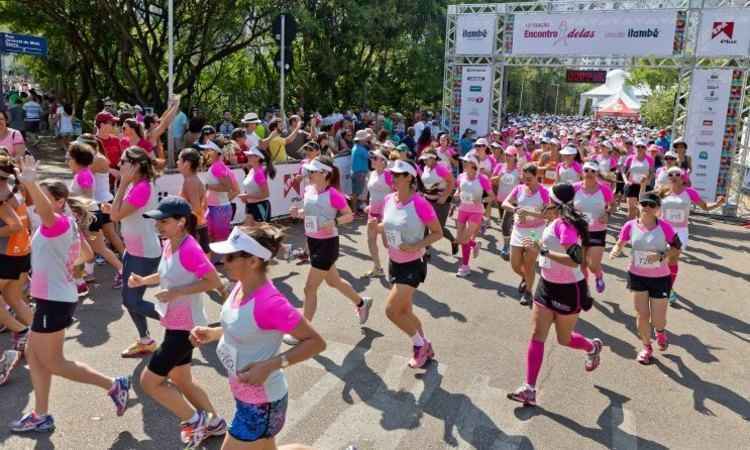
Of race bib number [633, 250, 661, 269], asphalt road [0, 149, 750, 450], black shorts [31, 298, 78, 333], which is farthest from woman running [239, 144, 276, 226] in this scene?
race bib number [633, 250, 661, 269]

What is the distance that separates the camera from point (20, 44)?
1501cm

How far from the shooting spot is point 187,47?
67.8ft

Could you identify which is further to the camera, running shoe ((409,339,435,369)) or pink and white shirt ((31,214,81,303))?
running shoe ((409,339,435,369))

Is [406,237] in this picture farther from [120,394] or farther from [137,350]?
[137,350]

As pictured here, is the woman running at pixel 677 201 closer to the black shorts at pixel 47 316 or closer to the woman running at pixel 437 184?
the woman running at pixel 437 184

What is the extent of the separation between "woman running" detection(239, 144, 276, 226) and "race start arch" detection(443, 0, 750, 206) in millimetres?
11191

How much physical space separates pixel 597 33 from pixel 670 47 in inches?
73.6

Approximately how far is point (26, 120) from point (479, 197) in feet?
62.5

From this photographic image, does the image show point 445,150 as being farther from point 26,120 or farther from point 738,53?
point 26,120

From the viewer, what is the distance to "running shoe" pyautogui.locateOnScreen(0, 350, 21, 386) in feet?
16.9

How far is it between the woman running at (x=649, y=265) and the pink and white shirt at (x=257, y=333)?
13.8 feet

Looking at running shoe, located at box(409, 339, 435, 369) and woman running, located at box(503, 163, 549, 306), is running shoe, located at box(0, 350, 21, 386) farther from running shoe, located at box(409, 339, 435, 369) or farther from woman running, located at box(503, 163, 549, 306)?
woman running, located at box(503, 163, 549, 306)

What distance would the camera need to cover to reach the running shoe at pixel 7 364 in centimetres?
516

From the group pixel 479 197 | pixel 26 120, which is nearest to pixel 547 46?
pixel 479 197
